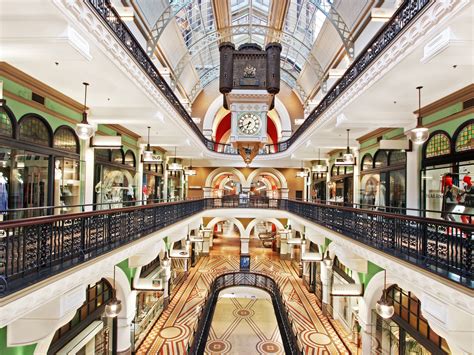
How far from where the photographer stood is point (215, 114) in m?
21.1

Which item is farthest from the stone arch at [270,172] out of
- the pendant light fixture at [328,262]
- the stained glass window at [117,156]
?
the stained glass window at [117,156]

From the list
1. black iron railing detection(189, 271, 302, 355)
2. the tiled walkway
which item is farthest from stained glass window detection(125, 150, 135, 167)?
black iron railing detection(189, 271, 302, 355)

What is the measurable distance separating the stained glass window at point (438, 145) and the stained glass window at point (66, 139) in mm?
8072

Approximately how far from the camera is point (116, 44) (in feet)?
15.1

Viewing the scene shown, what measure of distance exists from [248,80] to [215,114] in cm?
1209

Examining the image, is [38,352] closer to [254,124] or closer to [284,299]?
[254,124]

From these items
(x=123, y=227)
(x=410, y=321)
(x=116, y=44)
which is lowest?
(x=410, y=321)

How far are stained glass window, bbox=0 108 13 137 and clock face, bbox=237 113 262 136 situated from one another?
22.6 feet

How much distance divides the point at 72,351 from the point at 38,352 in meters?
1.64

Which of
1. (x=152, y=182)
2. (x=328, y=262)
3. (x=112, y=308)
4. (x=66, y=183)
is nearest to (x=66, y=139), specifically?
(x=66, y=183)

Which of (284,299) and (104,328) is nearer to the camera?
(104,328)

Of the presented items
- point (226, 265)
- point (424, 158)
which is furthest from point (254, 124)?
point (226, 265)

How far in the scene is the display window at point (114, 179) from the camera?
27.6ft

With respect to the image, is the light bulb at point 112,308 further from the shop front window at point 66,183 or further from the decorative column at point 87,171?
the decorative column at point 87,171
